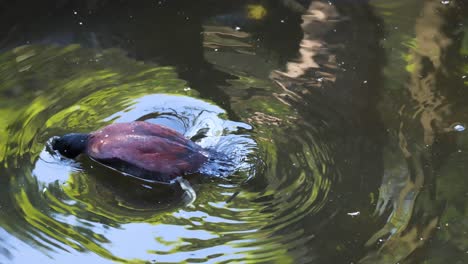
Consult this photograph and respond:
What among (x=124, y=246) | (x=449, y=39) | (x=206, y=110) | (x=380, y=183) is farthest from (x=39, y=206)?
(x=449, y=39)

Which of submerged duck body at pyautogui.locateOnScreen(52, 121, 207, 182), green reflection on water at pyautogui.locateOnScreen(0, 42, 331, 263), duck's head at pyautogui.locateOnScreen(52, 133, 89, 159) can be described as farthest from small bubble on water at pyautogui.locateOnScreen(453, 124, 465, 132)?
duck's head at pyautogui.locateOnScreen(52, 133, 89, 159)

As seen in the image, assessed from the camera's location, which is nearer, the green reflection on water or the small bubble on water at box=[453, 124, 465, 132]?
the green reflection on water

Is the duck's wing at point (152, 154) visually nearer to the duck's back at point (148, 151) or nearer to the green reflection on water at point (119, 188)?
the duck's back at point (148, 151)

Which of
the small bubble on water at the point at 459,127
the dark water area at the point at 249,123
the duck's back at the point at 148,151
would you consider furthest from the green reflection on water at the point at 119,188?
the small bubble on water at the point at 459,127

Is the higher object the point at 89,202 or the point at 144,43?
the point at 144,43

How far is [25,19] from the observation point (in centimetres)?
436

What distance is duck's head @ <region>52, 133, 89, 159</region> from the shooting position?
126 inches

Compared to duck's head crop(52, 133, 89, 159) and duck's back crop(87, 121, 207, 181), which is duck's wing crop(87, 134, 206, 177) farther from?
duck's head crop(52, 133, 89, 159)

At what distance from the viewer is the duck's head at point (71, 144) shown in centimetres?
321

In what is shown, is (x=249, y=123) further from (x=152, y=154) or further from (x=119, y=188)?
(x=119, y=188)

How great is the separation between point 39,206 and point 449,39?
2.55 meters

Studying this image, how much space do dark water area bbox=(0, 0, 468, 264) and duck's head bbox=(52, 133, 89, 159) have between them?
6 centimetres

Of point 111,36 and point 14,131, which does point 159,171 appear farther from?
point 111,36

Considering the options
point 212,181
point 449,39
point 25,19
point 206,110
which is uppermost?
point 25,19
